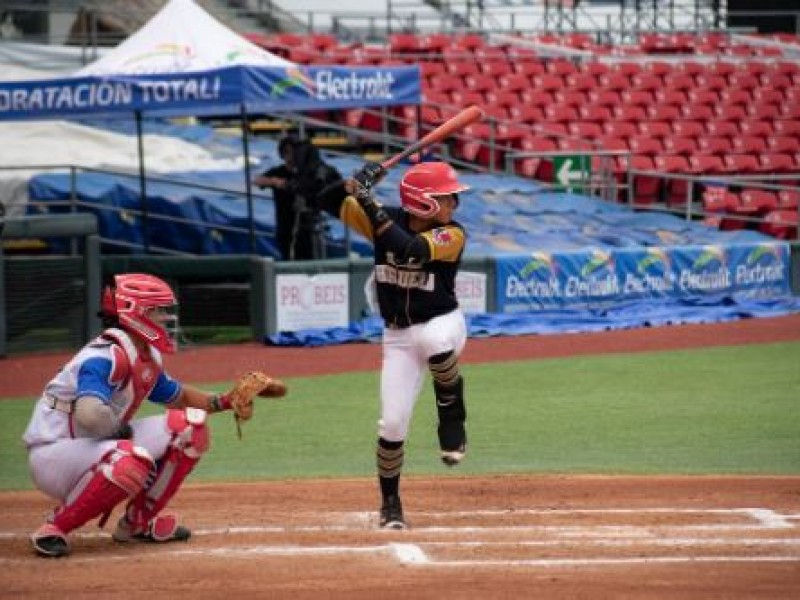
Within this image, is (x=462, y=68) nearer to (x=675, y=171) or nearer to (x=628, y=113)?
(x=628, y=113)

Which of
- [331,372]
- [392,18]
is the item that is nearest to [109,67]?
[331,372]

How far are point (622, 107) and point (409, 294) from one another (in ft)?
63.0

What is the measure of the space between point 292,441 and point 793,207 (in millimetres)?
14380

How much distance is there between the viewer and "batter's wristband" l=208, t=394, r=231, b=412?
7.77 metres

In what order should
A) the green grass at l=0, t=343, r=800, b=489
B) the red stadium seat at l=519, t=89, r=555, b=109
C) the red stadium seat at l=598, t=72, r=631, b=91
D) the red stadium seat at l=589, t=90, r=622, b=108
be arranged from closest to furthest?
1. the green grass at l=0, t=343, r=800, b=489
2. the red stadium seat at l=519, t=89, r=555, b=109
3. the red stadium seat at l=589, t=90, r=622, b=108
4. the red stadium seat at l=598, t=72, r=631, b=91

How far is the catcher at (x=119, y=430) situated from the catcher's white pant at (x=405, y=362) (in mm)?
588

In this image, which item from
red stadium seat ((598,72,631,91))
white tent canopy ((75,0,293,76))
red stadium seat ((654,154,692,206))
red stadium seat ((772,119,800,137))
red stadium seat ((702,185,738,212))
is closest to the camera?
white tent canopy ((75,0,293,76))

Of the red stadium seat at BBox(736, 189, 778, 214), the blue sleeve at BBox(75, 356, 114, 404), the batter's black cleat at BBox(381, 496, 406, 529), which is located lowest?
the red stadium seat at BBox(736, 189, 778, 214)

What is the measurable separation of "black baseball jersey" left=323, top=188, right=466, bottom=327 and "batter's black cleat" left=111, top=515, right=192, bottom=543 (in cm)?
137

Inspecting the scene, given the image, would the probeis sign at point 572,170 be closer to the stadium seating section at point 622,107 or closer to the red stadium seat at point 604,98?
the stadium seating section at point 622,107

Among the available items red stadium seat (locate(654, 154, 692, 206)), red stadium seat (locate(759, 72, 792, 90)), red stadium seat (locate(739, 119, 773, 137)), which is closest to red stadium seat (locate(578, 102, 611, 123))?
red stadium seat (locate(654, 154, 692, 206))

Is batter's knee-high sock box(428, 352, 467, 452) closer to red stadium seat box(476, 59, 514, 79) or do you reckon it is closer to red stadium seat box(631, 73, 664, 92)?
red stadium seat box(476, 59, 514, 79)

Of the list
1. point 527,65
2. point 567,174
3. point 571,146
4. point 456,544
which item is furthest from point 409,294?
point 527,65

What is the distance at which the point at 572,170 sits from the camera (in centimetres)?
2348
